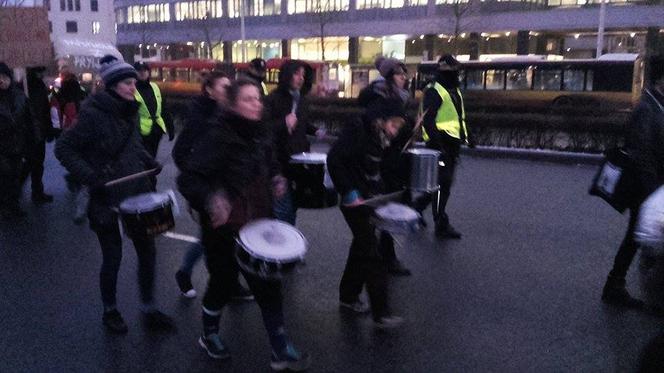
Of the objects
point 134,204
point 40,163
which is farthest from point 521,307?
point 40,163

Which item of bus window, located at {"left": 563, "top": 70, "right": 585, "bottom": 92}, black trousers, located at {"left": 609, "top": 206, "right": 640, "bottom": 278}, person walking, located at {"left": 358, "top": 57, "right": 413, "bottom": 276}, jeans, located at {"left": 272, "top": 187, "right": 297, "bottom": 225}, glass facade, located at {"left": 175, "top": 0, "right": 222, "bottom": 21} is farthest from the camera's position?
glass facade, located at {"left": 175, "top": 0, "right": 222, "bottom": 21}

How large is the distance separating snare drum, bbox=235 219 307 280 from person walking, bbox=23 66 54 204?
593 cm

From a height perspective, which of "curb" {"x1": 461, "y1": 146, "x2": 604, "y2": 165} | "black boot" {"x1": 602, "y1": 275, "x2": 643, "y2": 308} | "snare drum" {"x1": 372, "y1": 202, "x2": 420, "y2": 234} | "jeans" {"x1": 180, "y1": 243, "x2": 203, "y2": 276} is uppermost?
"snare drum" {"x1": 372, "y1": 202, "x2": 420, "y2": 234}

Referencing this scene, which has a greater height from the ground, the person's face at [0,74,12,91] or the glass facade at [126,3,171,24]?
the glass facade at [126,3,171,24]

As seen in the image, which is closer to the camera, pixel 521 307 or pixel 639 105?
pixel 639 105

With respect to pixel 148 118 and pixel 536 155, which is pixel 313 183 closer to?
pixel 148 118

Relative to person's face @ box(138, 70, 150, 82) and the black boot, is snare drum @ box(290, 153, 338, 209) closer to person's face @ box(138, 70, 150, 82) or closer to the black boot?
the black boot

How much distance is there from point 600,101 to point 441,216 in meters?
19.5

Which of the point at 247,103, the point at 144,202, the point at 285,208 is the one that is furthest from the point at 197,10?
the point at 247,103

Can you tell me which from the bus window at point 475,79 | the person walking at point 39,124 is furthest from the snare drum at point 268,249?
the bus window at point 475,79

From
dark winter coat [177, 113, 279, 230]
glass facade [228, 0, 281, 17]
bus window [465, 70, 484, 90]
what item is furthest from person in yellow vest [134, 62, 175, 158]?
glass facade [228, 0, 281, 17]

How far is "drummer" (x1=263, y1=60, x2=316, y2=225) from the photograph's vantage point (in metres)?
5.44

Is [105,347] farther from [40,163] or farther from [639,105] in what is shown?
[40,163]

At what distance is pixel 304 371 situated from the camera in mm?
3975
